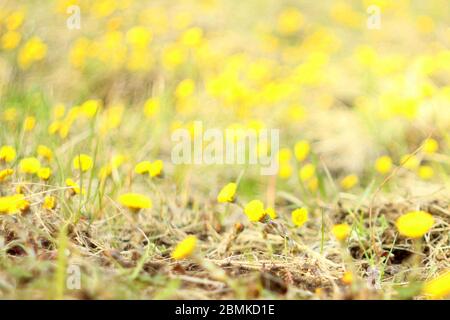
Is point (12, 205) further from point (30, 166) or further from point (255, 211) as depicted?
point (255, 211)

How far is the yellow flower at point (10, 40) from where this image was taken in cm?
230

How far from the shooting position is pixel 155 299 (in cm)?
104

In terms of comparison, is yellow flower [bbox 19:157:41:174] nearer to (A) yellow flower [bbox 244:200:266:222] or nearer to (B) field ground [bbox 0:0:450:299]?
(B) field ground [bbox 0:0:450:299]

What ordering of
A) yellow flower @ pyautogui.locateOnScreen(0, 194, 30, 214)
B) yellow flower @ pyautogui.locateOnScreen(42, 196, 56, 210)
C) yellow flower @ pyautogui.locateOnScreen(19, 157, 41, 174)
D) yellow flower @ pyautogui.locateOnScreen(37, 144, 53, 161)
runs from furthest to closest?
yellow flower @ pyautogui.locateOnScreen(37, 144, 53, 161) < yellow flower @ pyautogui.locateOnScreen(19, 157, 41, 174) < yellow flower @ pyautogui.locateOnScreen(42, 196, 56, 210) < yellow flower @ pyautogui.locateOnScreen(0, 194, 30, 214)

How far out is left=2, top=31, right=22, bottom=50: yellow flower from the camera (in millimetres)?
2305

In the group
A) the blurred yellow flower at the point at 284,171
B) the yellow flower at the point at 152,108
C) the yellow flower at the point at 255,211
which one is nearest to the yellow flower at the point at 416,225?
the yellow flower at the point at 255,211

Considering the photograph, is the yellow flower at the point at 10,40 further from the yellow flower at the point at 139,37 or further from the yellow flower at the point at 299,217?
the yellow flower at the point at 299,217

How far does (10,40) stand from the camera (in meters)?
2.31

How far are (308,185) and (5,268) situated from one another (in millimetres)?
1150

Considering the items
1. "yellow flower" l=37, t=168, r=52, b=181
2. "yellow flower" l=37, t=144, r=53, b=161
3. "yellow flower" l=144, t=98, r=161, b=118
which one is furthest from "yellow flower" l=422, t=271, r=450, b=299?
"yellow flower" l=144, t=98, r=161, b=118

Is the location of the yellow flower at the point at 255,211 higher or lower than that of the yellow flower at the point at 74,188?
lower

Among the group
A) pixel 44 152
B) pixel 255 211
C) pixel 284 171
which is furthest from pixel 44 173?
A: pixel 284 171
